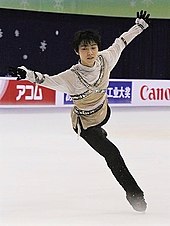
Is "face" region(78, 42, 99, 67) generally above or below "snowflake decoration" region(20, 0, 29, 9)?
above

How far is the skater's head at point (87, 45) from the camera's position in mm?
1655

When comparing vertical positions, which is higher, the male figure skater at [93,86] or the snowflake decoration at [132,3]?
the snowflake decoration at [132,3]

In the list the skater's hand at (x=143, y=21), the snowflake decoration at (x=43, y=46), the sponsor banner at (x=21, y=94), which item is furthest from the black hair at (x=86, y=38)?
the snowflake decoration at (x=43, y=46)

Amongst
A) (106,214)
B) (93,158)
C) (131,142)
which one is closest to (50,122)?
(131,142)

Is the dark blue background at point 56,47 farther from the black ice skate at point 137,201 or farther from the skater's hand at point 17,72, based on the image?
the skater's hand at point 17,72

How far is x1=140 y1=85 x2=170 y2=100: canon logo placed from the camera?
5.41m

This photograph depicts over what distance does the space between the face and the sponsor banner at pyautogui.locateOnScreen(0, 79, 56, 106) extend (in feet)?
11.1

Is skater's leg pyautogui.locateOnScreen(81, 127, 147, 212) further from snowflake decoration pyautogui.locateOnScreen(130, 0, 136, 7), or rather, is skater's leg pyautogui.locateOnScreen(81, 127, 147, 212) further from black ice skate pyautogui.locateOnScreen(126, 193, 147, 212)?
snowflake decoration pyautogui.locateOnScreen(130, 0, 136, 7)

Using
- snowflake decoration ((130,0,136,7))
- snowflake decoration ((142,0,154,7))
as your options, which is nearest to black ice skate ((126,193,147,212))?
snowflake decoration ((142,0,154,7))

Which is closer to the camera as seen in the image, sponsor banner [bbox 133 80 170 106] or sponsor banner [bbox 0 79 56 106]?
sponsor banner [bbox 0 79 56 106]

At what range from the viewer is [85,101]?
172 centimetres

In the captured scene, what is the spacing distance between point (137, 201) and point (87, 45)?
17.3 inches

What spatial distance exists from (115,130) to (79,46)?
2125 mm

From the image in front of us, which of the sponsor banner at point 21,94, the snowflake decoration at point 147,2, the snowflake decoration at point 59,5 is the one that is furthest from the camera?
the sponsor banner at point 21,94
